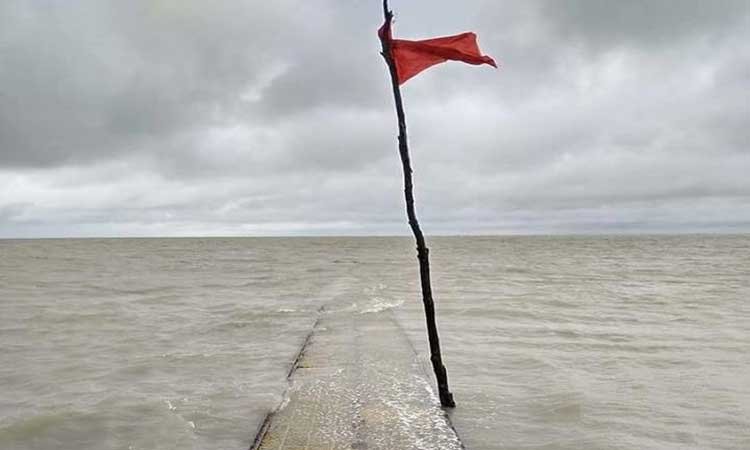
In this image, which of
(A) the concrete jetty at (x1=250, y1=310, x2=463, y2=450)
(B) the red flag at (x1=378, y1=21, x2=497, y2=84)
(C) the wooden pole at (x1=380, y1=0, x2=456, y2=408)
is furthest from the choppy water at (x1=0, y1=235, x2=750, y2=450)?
(B) the red flag at (x1=378, y1=21, x2=497, y2=84)

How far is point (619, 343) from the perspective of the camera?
1191cm

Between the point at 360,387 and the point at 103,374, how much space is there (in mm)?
4340

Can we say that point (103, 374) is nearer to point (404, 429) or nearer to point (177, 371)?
point (177, 371)

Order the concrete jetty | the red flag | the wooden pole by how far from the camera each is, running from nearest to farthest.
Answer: the concrete jetty
the red flag
the wooden pole

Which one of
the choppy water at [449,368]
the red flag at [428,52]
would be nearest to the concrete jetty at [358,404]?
the choppy water at [449,368]

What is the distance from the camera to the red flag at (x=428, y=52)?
6.25 metres

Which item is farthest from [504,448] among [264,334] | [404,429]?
[264,334]

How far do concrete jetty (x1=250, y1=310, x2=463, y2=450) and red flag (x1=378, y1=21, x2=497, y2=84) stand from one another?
148 inches

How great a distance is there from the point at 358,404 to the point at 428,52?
418 centimetres

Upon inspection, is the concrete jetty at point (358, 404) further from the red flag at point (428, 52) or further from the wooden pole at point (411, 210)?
the red flag at point (428, 52)

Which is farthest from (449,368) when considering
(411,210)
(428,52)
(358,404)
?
(428,52)

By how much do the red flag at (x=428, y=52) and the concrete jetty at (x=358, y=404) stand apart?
3.76 meters

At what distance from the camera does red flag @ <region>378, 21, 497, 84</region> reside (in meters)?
6.25

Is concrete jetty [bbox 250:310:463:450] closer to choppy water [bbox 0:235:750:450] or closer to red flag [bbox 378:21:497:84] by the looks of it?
choppy water [bbox 0:235:750:450]
